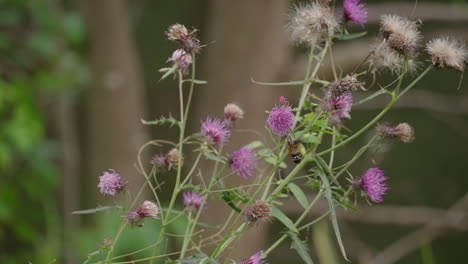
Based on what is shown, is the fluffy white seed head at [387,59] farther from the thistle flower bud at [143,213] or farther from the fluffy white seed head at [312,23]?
the thistle flower bud at [143,213]

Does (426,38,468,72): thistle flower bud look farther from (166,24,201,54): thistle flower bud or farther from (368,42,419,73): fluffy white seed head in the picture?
(166,24,201,54): thistle flower bud

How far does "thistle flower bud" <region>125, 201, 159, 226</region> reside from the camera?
0.60 meters

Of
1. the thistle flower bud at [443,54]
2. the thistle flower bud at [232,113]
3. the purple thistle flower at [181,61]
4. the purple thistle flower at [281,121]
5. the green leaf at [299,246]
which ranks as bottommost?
the green leaf at [299,246]

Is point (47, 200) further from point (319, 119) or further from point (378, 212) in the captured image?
point (319, 119)

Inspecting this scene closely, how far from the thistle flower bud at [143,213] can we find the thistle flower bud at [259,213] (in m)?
0.07

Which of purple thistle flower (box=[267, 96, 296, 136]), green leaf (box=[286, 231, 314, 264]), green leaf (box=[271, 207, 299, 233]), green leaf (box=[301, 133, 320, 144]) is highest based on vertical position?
purple thistle flower (box=[267, 96, 296, 136])

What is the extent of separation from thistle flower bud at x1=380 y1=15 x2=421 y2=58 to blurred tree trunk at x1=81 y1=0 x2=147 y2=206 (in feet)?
5.21

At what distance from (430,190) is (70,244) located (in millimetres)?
1288

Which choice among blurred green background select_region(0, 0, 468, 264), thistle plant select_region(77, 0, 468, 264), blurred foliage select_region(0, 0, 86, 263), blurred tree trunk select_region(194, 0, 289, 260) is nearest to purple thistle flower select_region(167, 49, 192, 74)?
thistle plant select_region(77, 0, 468, 264)

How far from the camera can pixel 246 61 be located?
2.19 metres

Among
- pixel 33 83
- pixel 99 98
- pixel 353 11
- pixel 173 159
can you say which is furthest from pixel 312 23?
pixel 99 98

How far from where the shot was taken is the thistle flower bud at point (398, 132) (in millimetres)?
680

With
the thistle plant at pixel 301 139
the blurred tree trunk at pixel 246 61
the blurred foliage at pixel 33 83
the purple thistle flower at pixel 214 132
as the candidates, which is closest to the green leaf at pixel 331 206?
the thistle plant at pixel 301 139

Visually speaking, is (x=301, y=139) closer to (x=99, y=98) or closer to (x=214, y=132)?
(x=214, y=132)
